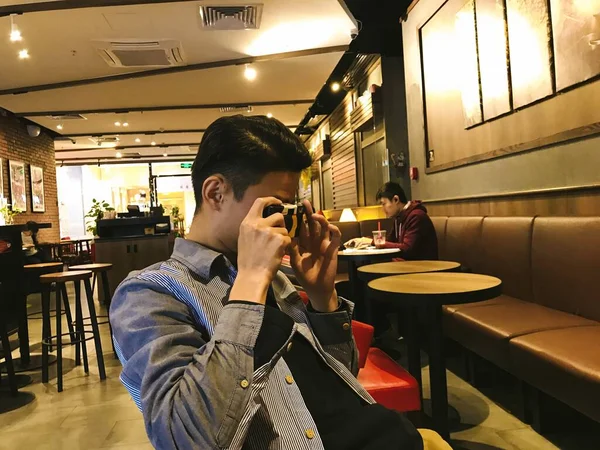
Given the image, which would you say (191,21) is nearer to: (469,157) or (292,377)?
(469,157)

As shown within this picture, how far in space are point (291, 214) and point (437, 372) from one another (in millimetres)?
1514

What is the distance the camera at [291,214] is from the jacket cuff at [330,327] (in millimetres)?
201

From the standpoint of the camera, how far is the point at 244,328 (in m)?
0.67

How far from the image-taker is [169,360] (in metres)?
0.66

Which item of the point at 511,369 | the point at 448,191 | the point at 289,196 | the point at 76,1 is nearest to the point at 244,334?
the point at 289,196

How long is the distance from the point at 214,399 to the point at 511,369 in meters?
1.95

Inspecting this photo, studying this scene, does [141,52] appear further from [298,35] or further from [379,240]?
[379,240]

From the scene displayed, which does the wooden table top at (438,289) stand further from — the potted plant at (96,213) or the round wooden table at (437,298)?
the potted plant at (96,213)

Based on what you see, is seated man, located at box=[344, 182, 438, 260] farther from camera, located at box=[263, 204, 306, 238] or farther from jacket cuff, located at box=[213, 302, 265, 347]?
jacket cuff, located at box=[213, 302, 265, 347]

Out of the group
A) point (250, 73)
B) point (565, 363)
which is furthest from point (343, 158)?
point (565, 363)

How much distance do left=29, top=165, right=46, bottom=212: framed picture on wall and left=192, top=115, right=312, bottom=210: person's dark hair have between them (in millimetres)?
9676

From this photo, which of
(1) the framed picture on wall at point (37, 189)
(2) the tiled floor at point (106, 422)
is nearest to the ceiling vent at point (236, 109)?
(1) the framed picture on wall at point (37, 189)

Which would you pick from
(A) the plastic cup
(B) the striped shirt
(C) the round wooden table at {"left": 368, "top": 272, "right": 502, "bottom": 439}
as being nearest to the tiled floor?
(C) the round wooden table at {"left": 368, "top": 272, "right": 502, "bottom": 439}

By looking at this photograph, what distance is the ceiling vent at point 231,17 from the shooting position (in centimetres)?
461
